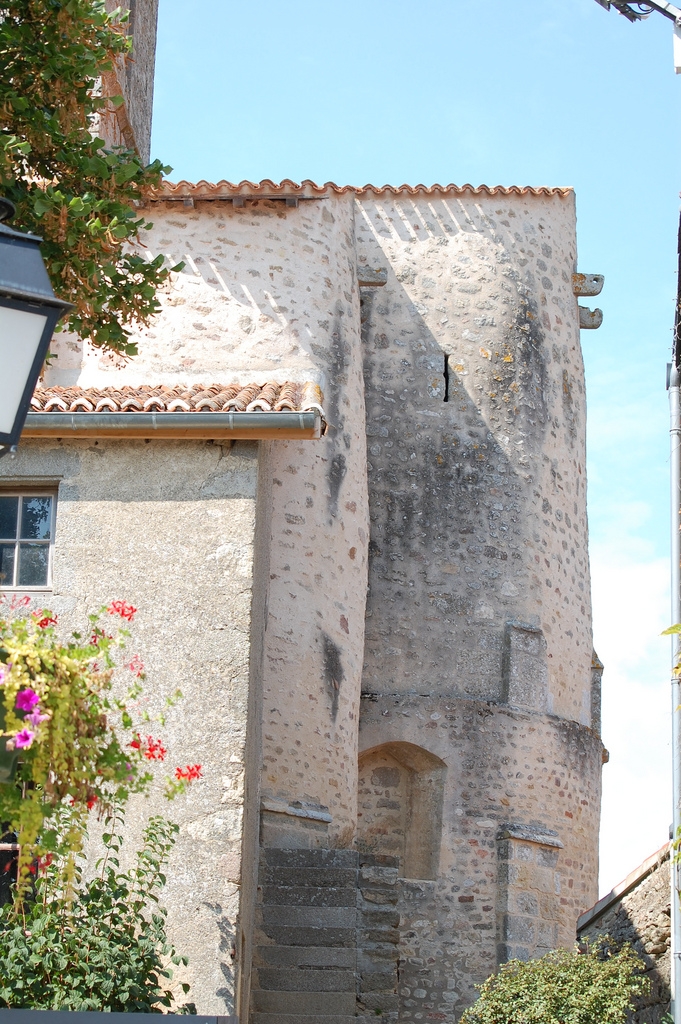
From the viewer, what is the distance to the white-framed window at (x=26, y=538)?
359 inches

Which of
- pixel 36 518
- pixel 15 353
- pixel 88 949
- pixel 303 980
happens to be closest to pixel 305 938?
pixel 303 980

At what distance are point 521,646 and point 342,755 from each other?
3.49 metres

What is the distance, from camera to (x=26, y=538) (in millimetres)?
9258

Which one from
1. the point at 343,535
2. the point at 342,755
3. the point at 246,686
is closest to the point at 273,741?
the point at 342,755

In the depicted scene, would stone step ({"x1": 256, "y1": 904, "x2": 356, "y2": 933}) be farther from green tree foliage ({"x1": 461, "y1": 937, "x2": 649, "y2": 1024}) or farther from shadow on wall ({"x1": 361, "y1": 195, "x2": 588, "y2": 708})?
shadow on wall ({"x1": 361, "y1": 195, "x2": 588, "y2": 708})

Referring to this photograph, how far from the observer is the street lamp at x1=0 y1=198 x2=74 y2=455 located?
365cm

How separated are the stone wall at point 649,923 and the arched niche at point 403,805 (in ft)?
9.26

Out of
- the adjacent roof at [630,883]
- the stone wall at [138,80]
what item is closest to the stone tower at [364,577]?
the adjacent roof at [630,883]

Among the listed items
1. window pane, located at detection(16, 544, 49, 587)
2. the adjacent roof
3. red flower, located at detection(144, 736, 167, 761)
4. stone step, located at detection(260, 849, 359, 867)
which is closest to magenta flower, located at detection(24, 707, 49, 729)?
red flower, located at detection(144, 736, 167, 761)

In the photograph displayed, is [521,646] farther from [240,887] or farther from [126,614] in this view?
[126,614]

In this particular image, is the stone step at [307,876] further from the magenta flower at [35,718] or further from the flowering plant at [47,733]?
the magenta flower at [35,718]

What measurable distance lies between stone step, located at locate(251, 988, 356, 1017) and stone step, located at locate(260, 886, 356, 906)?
0.76m

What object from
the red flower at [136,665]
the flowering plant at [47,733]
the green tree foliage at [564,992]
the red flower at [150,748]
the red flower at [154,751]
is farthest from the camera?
the green tree foliage at [564,992]

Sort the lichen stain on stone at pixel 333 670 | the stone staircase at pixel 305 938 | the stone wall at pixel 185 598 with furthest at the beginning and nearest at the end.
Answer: the lichen stain on stone at pixel 333 670 → the stone staircase at pixel 305 938 → the stone wall at pixel 185 598
